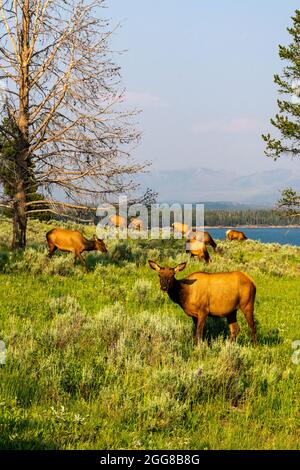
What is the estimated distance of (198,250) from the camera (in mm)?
19328

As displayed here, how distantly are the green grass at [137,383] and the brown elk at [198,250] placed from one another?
8.63 meters

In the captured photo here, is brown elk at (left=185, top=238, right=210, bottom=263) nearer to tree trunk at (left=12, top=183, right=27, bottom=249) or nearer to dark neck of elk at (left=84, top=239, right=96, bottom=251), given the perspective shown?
dark neck of elk at (left=84, top=239, right=96, bottom=251)

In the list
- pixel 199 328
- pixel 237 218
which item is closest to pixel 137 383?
pixel 199 328

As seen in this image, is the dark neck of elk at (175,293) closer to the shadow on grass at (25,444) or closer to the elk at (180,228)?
the shadow on grass at (25,444)

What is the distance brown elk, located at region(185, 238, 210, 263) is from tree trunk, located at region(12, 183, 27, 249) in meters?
6.57

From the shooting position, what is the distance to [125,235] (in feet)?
87.8

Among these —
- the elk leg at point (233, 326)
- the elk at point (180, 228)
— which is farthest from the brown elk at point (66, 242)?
the elk at point (180, 228)

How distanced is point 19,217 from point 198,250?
6.96 metres

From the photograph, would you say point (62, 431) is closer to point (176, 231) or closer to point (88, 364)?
point (88, 364)

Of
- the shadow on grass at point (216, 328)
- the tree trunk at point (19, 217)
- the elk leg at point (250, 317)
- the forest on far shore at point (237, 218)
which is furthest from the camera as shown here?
the forest on far shore at point (237, 218)

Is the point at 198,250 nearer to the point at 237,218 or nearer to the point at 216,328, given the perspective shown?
the point at 216,328

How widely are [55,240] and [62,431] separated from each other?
11.0m

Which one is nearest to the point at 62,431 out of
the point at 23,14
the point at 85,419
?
the point at 85,419

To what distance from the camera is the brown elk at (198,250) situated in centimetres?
1903
